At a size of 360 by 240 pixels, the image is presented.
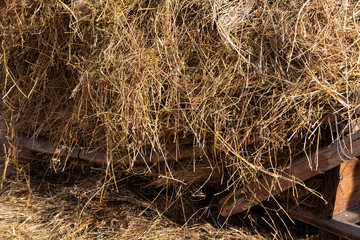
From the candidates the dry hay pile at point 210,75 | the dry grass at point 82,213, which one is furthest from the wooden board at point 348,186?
the dry grass at point 82,213

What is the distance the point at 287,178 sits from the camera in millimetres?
2193

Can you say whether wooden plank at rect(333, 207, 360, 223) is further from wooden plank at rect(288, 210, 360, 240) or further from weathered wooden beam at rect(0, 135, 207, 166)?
weathered wooden beam at rect(0, 135, 207, 166)

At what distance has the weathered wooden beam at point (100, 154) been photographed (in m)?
2.41

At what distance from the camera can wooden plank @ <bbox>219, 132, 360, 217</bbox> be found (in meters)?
2.07

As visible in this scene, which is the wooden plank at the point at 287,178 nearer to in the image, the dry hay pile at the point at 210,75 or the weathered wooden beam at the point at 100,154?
the dry hay pile at the point at 210,75

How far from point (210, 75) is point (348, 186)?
0.91 m

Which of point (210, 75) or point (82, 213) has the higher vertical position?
point (210, 75)

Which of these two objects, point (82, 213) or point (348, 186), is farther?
point (82, 213)

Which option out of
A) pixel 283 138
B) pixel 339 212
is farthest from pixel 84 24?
pixel 339 212

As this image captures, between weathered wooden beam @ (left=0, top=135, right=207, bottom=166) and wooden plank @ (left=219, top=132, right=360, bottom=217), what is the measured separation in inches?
13.1

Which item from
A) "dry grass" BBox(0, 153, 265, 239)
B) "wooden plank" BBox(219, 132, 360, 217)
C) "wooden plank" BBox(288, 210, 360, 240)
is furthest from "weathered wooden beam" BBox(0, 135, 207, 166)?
"wooden plank" BBox(288, 210, 360, 240)

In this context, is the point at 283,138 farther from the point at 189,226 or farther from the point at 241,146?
the point at 189,226

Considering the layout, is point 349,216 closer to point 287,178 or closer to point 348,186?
point 348,186

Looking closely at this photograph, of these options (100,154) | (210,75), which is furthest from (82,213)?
(210,75)
